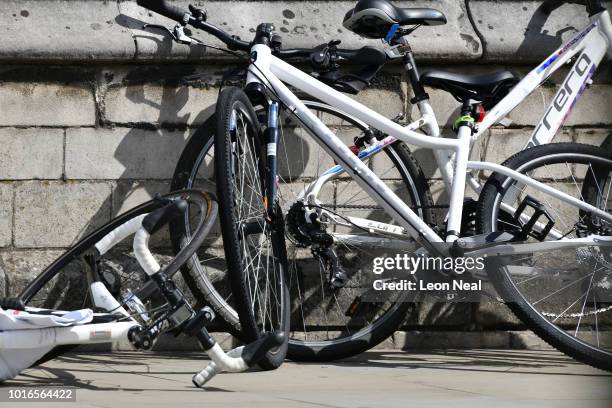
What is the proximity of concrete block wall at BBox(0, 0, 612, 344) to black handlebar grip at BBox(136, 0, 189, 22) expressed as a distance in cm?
34

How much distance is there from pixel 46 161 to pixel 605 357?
2.52m

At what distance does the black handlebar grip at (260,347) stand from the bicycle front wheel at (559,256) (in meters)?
1.28

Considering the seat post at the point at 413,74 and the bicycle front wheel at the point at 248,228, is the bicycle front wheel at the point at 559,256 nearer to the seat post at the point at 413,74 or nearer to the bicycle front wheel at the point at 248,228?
the seat post at the point at 413,74

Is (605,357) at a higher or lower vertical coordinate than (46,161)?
lower

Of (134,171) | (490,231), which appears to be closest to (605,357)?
(490,231)

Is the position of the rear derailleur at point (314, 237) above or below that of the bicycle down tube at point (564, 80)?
below

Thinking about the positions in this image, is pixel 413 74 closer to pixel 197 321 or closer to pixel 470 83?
pixel 470 83

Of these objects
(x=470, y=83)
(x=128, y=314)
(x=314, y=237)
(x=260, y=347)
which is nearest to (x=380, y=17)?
(x=470, y=83)

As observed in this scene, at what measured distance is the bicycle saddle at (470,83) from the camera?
509cm

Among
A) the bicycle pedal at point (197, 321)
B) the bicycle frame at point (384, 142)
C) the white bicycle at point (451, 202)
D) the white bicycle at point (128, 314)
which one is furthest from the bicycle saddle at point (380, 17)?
the bicycle pedal at point (197, 321)

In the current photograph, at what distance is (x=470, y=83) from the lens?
16.8 ft

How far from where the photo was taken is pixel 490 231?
16.0ft

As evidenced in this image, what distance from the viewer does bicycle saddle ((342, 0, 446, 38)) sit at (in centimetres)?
496

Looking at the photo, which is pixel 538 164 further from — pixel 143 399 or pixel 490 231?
pixel 143 399
